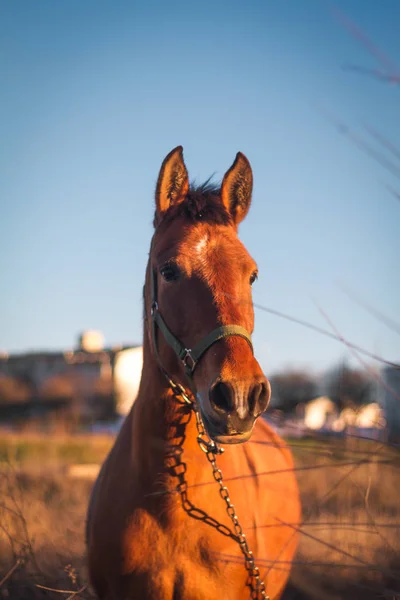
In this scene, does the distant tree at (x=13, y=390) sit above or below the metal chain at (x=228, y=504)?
below

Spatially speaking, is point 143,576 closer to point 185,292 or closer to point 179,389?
point 179,389

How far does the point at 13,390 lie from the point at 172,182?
1656 inches

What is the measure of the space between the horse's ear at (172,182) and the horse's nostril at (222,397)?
4.42 ft

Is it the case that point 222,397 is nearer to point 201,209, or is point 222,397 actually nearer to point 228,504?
point 228,504

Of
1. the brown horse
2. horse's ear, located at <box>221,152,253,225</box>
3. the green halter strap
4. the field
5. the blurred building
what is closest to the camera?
the field

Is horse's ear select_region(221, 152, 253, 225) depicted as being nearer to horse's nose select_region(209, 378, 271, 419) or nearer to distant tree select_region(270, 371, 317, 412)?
distant tree select_region(270, 371, 317, 412)

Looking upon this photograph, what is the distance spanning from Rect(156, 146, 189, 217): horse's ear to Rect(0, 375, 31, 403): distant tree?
40284 mm

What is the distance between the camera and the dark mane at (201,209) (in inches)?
134

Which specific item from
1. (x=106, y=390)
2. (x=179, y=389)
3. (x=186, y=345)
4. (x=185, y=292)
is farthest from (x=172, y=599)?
(x=106, y=390)

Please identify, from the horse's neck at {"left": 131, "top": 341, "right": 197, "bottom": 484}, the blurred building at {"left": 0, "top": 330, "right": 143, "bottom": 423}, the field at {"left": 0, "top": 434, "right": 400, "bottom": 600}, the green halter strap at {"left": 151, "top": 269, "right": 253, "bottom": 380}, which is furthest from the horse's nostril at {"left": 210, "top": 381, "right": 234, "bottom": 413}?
the blurred building at {"left": 0, "top": 330, "right": 143, "bottom": 423}

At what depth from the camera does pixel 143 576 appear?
3.14 m

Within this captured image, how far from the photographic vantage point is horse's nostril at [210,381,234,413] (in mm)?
2637

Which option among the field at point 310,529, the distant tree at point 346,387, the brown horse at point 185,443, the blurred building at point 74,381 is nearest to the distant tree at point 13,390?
the blurred building at point 74,381

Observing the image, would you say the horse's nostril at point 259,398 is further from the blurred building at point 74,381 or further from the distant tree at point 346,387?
the blurred building at point 74,381
